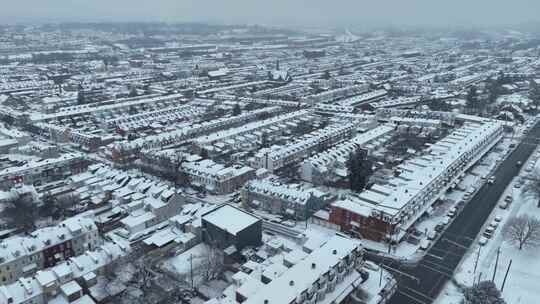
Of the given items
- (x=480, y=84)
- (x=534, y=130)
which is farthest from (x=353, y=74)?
(x=534, y=130)

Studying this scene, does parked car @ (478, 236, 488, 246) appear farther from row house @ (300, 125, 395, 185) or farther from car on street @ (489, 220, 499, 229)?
row house @ (300, 125, 395, 185)

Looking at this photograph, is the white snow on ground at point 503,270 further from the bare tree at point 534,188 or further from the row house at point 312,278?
the bare tree at point 534,188

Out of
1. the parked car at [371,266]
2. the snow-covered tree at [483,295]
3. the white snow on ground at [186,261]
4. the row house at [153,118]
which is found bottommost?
the parked car at [371,266]

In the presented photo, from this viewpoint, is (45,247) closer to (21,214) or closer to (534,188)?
(21,214)

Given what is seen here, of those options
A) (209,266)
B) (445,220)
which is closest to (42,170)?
(209,266)

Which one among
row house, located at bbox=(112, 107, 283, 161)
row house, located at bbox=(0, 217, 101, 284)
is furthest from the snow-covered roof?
row house, located at bbox=(112, 107, 283, 161)

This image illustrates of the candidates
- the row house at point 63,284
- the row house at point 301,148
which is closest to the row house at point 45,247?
the row house at point 63,284
